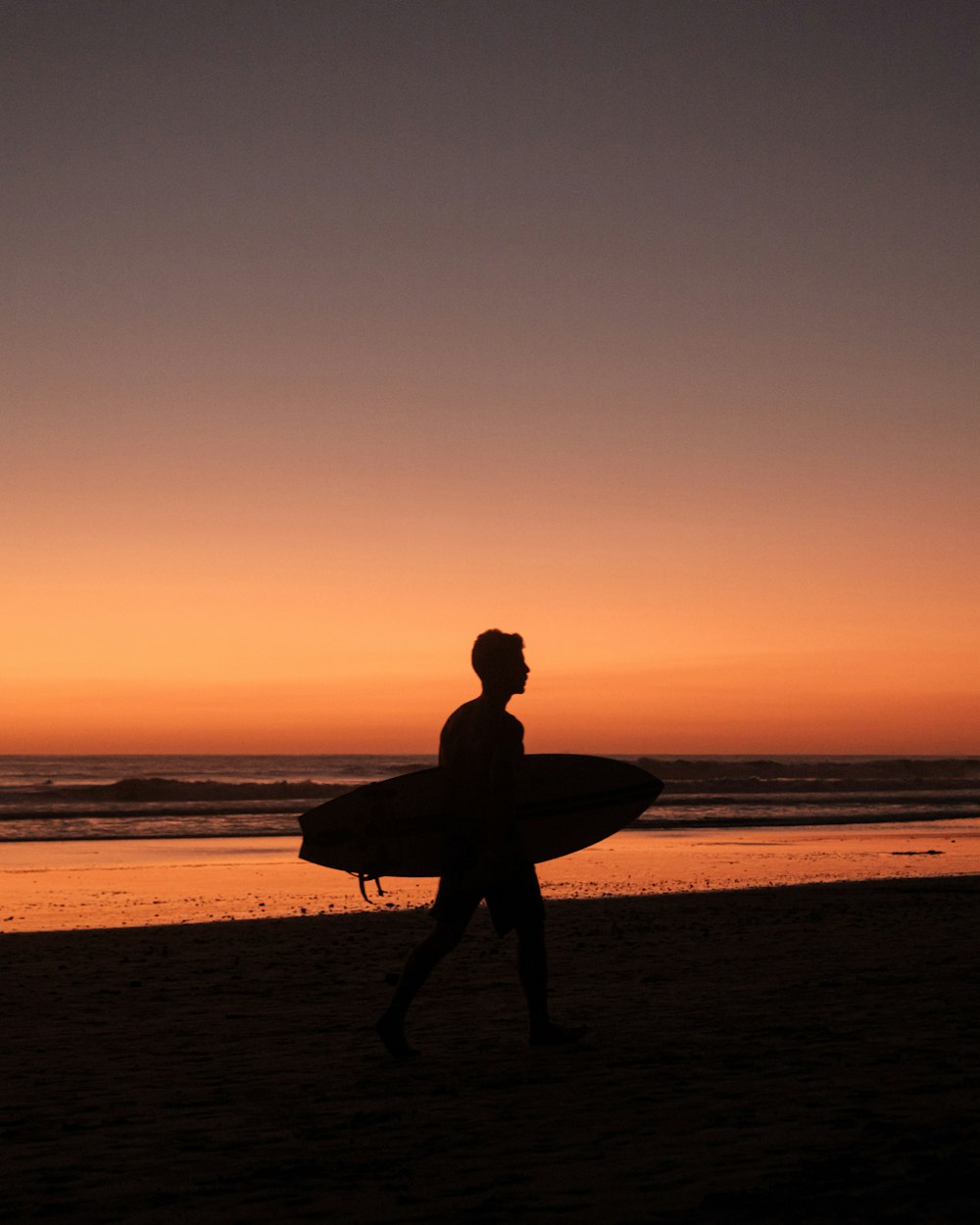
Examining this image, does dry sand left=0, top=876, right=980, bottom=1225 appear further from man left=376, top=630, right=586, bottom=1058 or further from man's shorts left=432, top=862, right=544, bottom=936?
man's shorts left=432, top=862, right=544, bottom=936

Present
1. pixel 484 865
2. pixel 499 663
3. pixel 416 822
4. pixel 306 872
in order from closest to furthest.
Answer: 1. pixel 484 865
2. pixel 499 663
3. pixel 416 822
4. pixel 306 872

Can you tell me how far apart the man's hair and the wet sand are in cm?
736

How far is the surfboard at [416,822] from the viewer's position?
704cm

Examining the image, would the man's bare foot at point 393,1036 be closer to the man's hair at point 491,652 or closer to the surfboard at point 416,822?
the surfboard at point 416,822

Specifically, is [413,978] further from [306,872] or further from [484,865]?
[306,872]

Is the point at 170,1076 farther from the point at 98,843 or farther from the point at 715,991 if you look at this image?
the point at 98,843

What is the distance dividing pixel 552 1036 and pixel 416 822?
1.50 m

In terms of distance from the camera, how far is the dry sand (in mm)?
3840

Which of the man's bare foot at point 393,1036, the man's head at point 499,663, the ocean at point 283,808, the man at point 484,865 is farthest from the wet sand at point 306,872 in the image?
the man's head at point 499,663

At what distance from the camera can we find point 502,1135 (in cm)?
450

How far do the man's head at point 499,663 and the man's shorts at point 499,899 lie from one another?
89 cm

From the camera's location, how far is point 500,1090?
5234 mm

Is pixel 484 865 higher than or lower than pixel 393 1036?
higher

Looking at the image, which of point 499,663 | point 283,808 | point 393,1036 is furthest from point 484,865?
point 283,808
